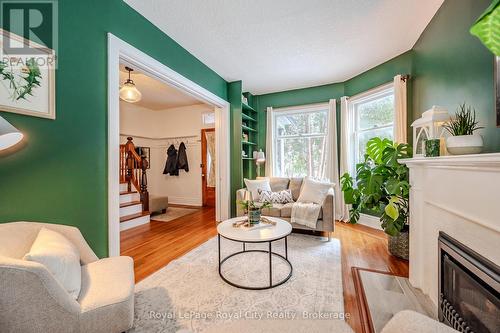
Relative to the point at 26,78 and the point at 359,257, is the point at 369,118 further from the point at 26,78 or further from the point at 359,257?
the point at 26,78

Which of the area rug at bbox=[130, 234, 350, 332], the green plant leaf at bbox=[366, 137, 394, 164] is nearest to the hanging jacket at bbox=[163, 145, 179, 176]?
the area rug at bbox=[130, 234, 350, 332]

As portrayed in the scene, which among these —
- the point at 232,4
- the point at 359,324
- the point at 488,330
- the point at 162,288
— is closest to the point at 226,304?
the point at 162,288

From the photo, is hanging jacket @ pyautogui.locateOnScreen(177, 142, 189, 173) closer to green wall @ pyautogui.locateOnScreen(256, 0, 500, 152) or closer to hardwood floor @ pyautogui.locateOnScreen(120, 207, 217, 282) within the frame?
hardwood floor @ pyautogui.locateOnScreen(120, 207, 217, 282)

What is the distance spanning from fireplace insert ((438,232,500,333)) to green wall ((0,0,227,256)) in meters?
2.59

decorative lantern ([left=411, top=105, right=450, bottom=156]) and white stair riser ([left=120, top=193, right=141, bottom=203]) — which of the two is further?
white stair riser ([left=120, top=193, right=141, bottom=203])

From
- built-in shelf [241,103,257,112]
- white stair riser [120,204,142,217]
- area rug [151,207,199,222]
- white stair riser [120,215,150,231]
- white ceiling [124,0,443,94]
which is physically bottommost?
area rug [151,207,199,222]

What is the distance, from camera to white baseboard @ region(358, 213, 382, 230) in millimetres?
3419

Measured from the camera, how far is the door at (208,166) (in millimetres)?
5426

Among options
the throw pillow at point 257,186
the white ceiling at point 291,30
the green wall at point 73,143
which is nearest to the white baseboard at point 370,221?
the throw pillow at point 257,186

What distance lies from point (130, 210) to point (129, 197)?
0.33 meters

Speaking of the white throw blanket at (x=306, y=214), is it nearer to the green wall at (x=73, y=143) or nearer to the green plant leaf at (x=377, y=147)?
the green plant leaf at (x=377, y=147)

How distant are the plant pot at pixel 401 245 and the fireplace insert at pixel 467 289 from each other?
1.06m

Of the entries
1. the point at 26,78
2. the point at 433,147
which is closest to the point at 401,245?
the point at 433,147

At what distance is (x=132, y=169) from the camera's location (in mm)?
4273
